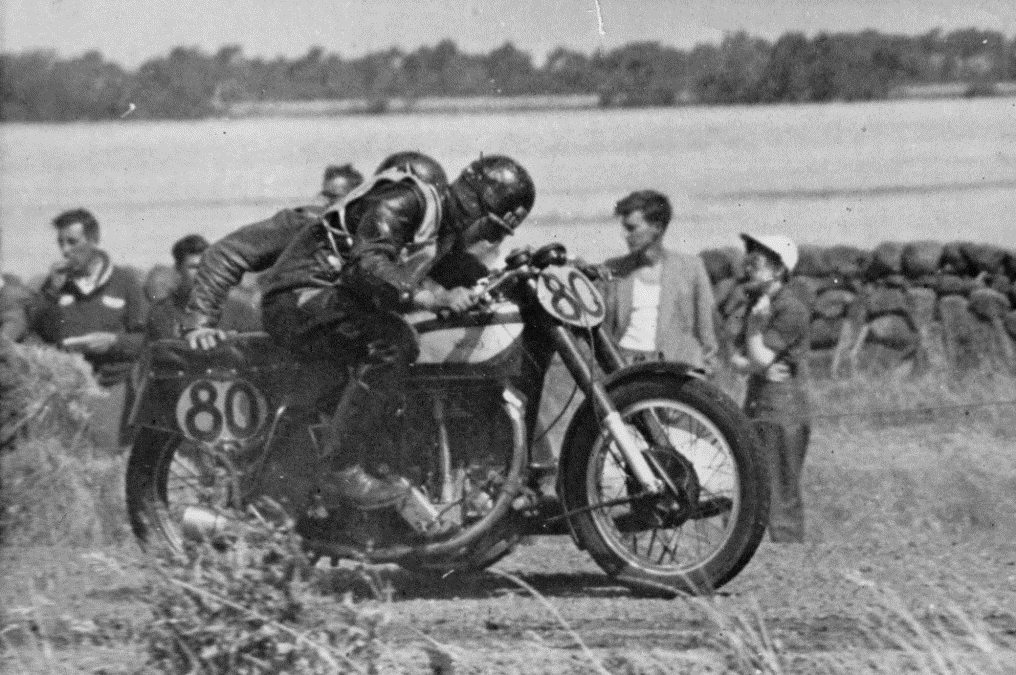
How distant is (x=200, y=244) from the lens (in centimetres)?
1138

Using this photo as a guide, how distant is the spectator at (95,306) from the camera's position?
457 inches

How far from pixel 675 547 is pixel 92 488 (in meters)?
3.19

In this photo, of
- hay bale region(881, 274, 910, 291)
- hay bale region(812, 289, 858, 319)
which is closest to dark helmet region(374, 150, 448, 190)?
hay bale region(812, 289, 858, 319)

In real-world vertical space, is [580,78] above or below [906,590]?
above

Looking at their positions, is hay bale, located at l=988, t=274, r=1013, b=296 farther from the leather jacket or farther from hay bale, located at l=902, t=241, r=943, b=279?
the leather jacket

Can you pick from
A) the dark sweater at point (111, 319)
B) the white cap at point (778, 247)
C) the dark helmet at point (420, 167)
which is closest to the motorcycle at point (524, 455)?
the dark helmet at point (420, 167)

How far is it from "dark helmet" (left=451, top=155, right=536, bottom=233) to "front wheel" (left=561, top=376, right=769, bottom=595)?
74 cm

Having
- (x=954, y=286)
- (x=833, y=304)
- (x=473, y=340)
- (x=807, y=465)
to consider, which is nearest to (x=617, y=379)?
(x=473, y=340)

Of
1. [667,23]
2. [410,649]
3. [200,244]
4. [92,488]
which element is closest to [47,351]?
[200,244]

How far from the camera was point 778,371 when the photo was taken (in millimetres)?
9680

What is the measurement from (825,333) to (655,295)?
15.9 ft

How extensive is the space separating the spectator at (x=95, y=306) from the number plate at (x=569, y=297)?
434 cm

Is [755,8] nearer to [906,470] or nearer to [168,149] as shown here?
[906,470]

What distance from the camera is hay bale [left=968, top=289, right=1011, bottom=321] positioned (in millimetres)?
14109
